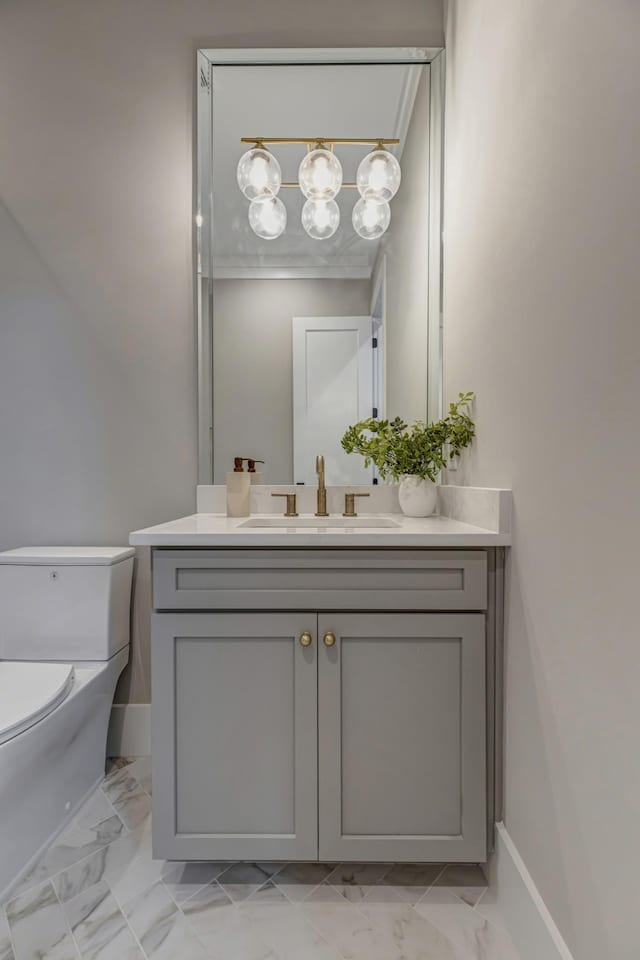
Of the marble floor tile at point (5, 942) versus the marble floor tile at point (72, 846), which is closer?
the marble floor tile at point (5, 942)

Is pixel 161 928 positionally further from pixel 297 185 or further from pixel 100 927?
pixel 297 185

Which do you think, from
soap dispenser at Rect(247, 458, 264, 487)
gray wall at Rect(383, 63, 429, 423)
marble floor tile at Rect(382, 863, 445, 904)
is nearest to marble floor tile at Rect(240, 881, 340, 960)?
marble floor tile at Rect(382, 863, 445, 904)

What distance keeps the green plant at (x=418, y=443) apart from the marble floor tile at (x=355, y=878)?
1.05 meters

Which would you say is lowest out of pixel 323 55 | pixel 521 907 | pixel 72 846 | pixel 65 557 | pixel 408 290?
pixel 72 846

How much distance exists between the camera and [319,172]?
167 centimetres

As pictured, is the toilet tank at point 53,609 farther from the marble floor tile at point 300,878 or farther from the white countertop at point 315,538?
the marble floor tile at point 300,878

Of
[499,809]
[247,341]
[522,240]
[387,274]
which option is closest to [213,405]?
[247,341]

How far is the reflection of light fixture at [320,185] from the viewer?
167 centimetres

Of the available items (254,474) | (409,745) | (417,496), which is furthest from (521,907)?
(254,474)

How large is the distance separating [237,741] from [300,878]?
0.43 meters

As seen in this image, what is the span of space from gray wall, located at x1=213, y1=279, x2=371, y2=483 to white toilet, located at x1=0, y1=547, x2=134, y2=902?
535mm

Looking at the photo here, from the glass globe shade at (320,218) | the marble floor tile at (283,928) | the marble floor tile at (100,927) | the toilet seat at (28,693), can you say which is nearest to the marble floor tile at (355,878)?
the marble floor tile at (283,928)

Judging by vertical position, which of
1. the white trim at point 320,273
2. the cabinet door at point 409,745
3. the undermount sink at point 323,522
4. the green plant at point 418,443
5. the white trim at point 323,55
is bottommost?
the cabinet door at point 409,745

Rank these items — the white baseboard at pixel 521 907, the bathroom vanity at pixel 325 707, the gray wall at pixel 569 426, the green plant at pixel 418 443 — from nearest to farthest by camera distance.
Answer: the gray wall at pixel 569 426
the white baseboard at pixel 521 907
the bathroom vanity at pixel 325 707
the green plant at pixel 418 443
